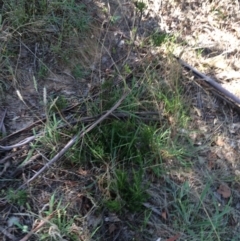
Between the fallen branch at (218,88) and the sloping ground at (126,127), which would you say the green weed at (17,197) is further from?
the fallen branch at (218,88)

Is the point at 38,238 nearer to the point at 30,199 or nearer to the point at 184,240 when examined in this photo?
the point at 30,199

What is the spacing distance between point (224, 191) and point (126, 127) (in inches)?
26.8

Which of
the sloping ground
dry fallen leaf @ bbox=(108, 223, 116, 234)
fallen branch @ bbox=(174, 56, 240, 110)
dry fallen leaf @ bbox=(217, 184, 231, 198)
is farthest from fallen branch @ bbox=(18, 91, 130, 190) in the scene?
dry fallen leaf @ bbox=(217, 184, 231, 198)

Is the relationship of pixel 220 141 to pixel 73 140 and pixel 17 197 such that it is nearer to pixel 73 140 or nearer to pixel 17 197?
pixel 73 140

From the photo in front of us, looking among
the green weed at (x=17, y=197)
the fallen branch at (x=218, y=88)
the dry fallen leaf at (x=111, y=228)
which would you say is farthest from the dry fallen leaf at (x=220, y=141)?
the green weed at (x=17, y=197)

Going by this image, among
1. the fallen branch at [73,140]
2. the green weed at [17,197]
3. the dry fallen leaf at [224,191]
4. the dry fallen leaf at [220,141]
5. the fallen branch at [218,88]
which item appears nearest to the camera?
the green weed at [17,197]

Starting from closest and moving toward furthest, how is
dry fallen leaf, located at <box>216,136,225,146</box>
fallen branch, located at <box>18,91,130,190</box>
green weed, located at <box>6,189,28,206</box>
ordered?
1. green weed, located at <box>6,189,28,206</box>
2. fallen branch, located at <box>18,91,130,190</box>
3. dry fallen leaf, located at <box>216,136,225,146</box>

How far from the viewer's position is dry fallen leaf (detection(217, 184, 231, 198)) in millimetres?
2673

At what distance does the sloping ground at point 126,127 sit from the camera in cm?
246

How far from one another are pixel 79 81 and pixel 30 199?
35.1 inches

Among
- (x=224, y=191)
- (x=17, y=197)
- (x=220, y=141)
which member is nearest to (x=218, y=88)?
(x=220, y=141)

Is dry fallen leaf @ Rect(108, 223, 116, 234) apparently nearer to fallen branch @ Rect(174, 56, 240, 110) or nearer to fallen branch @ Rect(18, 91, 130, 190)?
fallen branch @ Rect(18, 91, 130, 190)

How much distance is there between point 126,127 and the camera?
8.84 feet

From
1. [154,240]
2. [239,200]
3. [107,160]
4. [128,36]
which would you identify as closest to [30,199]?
[107,160]
